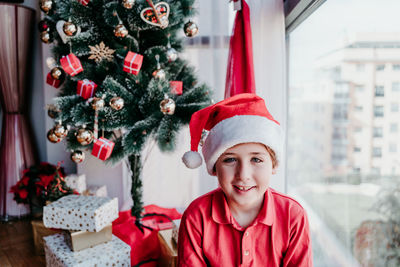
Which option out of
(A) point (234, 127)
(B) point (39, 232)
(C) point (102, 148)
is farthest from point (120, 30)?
(B) point (39, 232)

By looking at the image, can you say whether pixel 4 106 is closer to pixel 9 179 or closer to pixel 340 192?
pixel 9 179

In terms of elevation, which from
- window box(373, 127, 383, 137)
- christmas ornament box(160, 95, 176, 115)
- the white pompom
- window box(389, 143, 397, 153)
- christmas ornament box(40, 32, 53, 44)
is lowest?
the white pompom

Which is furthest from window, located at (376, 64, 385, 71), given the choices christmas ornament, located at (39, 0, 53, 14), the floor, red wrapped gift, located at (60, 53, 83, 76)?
the floor

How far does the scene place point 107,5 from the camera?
1370 millimetres

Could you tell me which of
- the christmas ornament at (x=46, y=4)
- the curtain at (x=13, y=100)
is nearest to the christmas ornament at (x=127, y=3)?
the christmas ornament at (x=46, y=4)

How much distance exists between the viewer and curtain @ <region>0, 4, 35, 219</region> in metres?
2.28

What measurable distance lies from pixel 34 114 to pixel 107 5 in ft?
5.77

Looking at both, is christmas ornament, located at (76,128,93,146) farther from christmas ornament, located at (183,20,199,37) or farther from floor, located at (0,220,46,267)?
floor, located at (0,220,46,267)

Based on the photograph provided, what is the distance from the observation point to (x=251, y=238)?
913 millimetres

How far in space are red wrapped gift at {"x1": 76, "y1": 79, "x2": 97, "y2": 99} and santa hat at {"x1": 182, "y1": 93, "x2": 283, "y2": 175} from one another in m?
0.69

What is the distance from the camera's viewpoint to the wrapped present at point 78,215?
1.30 m

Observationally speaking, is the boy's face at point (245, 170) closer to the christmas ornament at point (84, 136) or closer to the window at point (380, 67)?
the window at point (380, 67)

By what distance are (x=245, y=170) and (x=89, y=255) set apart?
90 cm

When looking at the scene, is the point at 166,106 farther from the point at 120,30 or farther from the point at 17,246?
the point at 17,246
